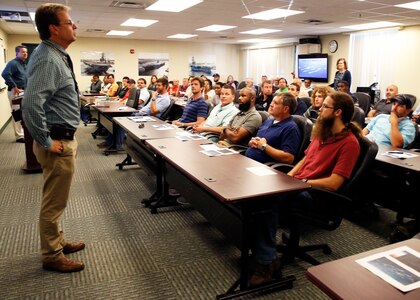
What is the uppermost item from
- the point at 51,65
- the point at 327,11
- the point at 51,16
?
the point at 327,11

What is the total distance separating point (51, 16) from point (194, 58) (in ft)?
40.0

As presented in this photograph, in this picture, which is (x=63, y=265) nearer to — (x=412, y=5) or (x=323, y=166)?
(x=323, y=166)

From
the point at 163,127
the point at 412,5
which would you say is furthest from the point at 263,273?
the point at 412,5

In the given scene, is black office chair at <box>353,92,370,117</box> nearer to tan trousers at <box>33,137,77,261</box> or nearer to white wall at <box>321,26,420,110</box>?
white wall at <box>321,26,420,110</box>

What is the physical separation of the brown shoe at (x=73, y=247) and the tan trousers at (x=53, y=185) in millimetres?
323

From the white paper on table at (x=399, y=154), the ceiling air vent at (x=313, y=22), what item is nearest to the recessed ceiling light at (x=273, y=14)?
the ceiling air vent at (x=313, y=22)

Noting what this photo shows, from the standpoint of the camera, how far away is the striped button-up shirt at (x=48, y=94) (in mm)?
1936

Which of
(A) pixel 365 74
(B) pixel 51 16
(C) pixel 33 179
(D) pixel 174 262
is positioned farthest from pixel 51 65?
(A) pixel 365 74

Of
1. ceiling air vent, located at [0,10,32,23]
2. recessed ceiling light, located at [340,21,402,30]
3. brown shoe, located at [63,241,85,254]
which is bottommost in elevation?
brown shoe, located at [63,241,85,254]

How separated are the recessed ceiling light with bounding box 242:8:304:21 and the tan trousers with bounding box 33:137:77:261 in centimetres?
545

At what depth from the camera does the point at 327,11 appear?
6570 mm

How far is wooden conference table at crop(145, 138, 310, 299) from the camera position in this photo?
1.88 metres

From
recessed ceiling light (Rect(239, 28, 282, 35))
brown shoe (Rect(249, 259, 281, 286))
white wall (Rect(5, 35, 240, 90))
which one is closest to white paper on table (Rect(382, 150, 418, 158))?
brown shoe (Rect(249, 259, 281, 286))

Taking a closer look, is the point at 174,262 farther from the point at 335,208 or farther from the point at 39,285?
the point at 335,208
